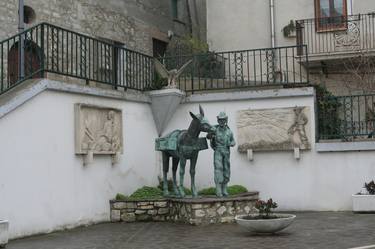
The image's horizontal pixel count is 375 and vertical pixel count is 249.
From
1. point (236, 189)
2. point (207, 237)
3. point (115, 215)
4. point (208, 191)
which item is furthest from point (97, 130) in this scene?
point (207, 237)

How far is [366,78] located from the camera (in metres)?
17.2

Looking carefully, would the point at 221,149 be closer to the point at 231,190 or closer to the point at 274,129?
the point at 231,190

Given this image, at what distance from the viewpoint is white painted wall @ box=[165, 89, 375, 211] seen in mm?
13234

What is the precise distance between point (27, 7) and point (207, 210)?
8.43 m

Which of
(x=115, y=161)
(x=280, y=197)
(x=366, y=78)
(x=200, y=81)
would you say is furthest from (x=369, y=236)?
(x=366, y=78)

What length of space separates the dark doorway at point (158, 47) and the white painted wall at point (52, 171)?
9.26 metres

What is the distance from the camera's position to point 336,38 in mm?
17797

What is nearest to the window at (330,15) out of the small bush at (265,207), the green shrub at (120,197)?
the green shrub at (120,197)

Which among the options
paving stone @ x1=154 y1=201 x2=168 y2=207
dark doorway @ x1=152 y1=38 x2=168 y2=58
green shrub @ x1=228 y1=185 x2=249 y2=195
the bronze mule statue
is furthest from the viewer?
dark doorway @ x1=152 y1=38 x2=168 y2=58

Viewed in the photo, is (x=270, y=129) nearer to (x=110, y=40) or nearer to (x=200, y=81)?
(x=200, y=81)

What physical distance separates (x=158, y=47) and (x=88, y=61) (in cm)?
967

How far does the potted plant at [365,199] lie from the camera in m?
12.4

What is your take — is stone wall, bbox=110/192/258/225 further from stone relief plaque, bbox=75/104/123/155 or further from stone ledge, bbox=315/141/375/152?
stone ledge, bbox=315/141/375/152

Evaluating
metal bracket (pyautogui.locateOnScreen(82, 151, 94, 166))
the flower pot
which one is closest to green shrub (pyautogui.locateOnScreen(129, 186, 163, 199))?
metal bracket (pyautogui.locateOnScreen(82, 151, 94, 166))
